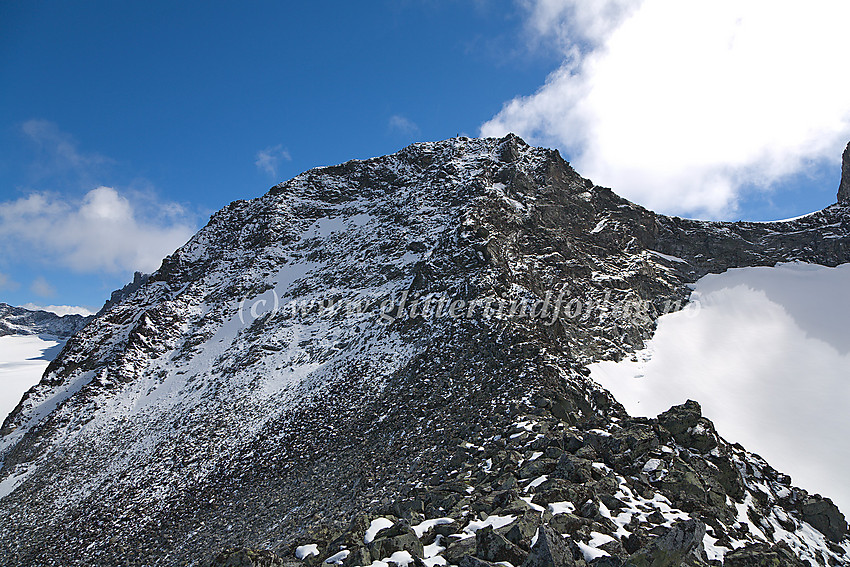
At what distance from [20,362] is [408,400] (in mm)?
97721

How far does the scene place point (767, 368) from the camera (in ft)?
119

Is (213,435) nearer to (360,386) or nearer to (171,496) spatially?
(171,496)

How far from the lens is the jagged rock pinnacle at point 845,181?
5239 cm

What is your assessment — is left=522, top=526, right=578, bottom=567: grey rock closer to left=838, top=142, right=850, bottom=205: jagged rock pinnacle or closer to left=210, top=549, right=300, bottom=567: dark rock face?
left=210, top=549, right=300, bottom=567: dark rock face

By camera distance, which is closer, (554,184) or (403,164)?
(554,184)

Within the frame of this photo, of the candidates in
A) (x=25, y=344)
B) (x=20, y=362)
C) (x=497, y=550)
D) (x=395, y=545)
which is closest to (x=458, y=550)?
(x=497, y=550)

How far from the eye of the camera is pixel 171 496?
23.4 m

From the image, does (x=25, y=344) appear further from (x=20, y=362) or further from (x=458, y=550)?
(x=458, y=550)

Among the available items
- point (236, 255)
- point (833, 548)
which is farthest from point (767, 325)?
point (236, 255)

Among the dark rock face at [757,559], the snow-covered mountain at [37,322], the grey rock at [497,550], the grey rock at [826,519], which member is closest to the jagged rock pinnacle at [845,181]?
the grey rock at [826,519]

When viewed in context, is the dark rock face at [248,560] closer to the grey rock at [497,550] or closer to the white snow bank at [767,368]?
the grey rock at [497,550]

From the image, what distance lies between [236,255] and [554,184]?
37.4 m

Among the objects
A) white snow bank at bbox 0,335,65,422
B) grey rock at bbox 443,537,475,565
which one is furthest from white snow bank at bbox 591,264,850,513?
white snow bank at bbox 0,335,65,422

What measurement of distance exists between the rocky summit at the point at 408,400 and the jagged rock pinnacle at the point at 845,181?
479mm
